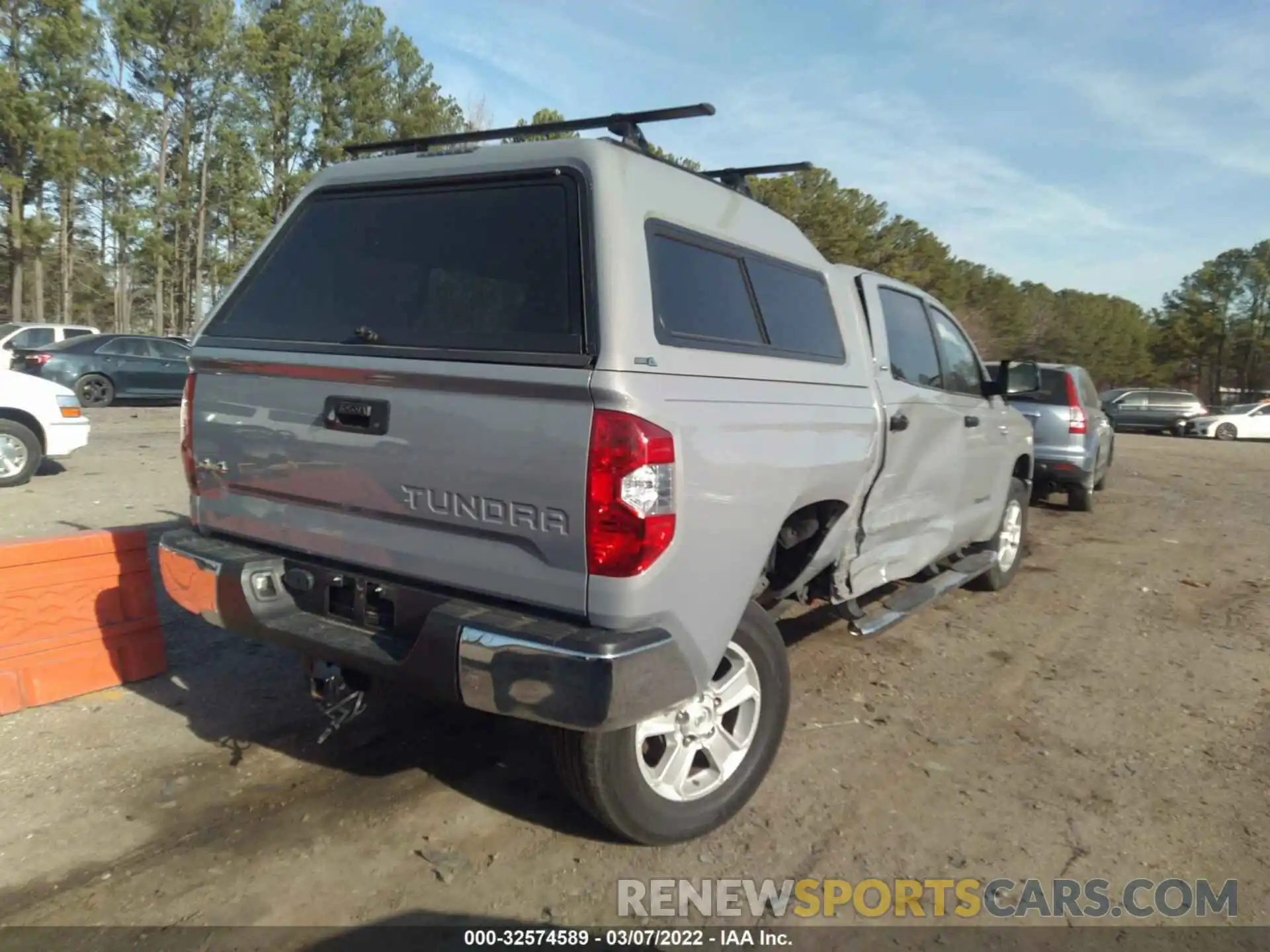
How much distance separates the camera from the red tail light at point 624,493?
2623 mm

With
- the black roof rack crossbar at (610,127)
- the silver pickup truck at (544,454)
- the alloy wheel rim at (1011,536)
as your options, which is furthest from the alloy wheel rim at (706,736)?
the alloy wheel rim at (1011,536)

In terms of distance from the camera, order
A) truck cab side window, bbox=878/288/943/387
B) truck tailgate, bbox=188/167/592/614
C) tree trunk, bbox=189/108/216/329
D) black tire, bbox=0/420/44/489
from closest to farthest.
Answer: truck tailgate, bbox=188/167/592/614
truck cab side window, bbox=878/288/943/387
black tire, bbox=0/420/44/489
tree trunk, bbox=189/108/216/329

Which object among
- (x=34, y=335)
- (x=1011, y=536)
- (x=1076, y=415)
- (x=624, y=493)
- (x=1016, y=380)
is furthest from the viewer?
(x=34, y=335)

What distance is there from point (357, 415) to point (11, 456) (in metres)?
7.89

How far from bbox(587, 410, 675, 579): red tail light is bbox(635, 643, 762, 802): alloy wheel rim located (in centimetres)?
69

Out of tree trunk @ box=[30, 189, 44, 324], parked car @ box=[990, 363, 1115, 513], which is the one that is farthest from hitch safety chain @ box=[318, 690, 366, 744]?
tree trunk @ box=[30, 189, 44, 324]

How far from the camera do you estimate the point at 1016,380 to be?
6.00m

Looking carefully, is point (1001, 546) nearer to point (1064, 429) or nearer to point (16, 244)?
point (1064, 429)

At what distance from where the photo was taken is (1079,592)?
716cm

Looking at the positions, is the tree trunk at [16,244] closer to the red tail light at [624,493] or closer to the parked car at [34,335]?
the parked car at [34,335]

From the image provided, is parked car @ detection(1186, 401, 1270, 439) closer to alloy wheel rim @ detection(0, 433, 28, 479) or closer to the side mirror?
the side mirror

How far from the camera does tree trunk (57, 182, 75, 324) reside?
96.7 ft

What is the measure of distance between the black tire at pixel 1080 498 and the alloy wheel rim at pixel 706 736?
866 cm

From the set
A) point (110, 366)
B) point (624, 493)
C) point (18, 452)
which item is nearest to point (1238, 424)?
point (110, 366)
